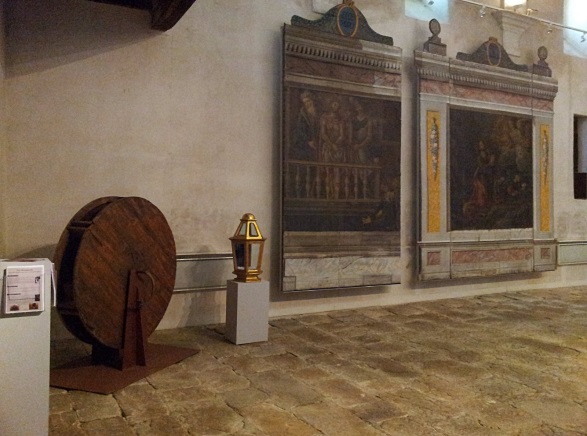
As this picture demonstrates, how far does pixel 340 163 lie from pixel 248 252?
6.86ft

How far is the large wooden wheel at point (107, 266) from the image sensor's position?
381 cm

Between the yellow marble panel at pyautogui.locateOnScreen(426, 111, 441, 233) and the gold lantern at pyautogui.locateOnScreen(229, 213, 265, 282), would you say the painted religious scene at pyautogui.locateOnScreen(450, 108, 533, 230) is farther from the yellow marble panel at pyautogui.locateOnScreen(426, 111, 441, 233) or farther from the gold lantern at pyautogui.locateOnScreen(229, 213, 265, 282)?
the gold lantern at pyautogui.locateOnScreen(229, 213, 265, 282)

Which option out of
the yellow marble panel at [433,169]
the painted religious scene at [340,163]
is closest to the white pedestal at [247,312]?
the painted religious scene at [340,163]

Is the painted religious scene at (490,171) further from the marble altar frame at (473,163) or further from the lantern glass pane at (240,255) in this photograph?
the lantern glass pane at (240,255)

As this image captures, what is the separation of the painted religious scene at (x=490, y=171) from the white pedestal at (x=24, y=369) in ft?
19.4

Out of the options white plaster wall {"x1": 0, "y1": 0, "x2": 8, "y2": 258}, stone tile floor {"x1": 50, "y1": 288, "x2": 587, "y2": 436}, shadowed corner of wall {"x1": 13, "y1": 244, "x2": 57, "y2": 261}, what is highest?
white plaster wall {"x1": 0, "y1": 0, "x2": 8, "y2": 258}

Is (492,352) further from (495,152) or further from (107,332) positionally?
(495,152)

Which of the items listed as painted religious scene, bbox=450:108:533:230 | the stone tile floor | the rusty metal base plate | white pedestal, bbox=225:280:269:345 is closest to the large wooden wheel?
the rusty metal base plate

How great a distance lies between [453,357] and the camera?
14.8ft

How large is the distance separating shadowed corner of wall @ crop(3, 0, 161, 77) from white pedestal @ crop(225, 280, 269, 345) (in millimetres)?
2756

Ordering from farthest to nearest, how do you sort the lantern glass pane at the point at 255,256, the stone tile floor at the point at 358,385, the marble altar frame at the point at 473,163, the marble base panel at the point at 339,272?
1. the marble altar frame at the point at 473,163
2. the marble base panel at the point at 339,272
3. the lantern glass pane at the point at 255,256
4. the stone tile floor at the point at 358,385

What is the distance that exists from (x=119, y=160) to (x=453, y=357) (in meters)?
3.77

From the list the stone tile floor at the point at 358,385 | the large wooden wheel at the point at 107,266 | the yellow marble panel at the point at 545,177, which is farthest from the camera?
the yellow marble panel at the point at 545,177

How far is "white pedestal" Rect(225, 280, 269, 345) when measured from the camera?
487 centimetres
